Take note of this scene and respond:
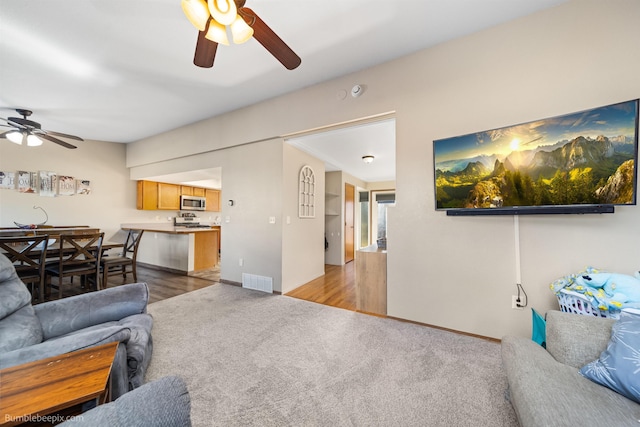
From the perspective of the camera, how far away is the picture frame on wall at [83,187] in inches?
192

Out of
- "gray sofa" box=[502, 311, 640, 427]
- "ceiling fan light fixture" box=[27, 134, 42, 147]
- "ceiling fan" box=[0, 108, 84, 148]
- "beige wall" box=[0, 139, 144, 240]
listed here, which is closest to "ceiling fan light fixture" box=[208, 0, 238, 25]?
"gray sofa" box=[502, 311, 640, 427]

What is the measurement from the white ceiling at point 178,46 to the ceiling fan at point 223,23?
56 centimetres

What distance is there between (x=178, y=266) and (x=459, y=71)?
550 cm

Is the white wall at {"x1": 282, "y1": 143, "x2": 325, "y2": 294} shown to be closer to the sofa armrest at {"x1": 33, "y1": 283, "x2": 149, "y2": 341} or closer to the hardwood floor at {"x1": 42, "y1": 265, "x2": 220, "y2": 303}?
the hardwood floor at {"x1": 42, "y1": 265, "x2": 220, "y2": 303}

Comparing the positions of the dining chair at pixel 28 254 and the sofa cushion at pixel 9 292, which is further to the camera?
the dining chair at pixel 28 254

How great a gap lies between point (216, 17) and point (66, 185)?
575cm

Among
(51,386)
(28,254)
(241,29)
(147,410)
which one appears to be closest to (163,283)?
(28,254)

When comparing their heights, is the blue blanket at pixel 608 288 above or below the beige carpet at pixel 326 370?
above

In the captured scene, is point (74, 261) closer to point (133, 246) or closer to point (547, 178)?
point (133, 246)

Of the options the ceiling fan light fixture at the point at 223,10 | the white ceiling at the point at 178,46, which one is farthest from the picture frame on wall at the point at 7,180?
the ceiling fan light fixture at the point at 223,10

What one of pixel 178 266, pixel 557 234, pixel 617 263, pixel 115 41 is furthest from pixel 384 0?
pixel 178 266

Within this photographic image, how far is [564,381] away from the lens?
1.08 meters

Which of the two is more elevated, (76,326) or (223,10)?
(223,10)

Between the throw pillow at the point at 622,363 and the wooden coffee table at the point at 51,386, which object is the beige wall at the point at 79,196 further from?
the throw pillow at the point at 622,363
